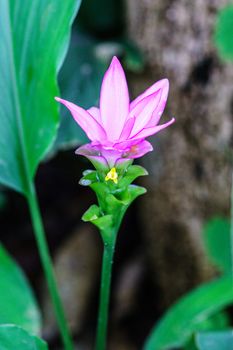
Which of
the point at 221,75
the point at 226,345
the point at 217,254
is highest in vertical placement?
the point at 221,75

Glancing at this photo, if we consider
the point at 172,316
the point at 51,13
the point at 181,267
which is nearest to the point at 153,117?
the point at 51,13

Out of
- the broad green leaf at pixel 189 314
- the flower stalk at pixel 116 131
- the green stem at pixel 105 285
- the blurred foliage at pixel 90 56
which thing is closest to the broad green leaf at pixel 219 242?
the broad green leaf at pixel 189 314

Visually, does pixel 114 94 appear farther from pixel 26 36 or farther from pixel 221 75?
pixel 221 75

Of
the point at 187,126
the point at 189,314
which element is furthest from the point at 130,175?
the point at 187,126

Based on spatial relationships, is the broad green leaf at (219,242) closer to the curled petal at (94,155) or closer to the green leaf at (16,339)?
the green leaf at (16,339)

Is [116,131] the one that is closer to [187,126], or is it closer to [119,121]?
[119,121]

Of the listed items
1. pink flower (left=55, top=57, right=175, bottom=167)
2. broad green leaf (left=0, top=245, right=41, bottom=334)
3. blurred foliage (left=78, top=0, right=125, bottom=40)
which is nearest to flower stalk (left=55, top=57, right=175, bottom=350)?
pink flower (left=55, top=57, right=175, bottom=167)
